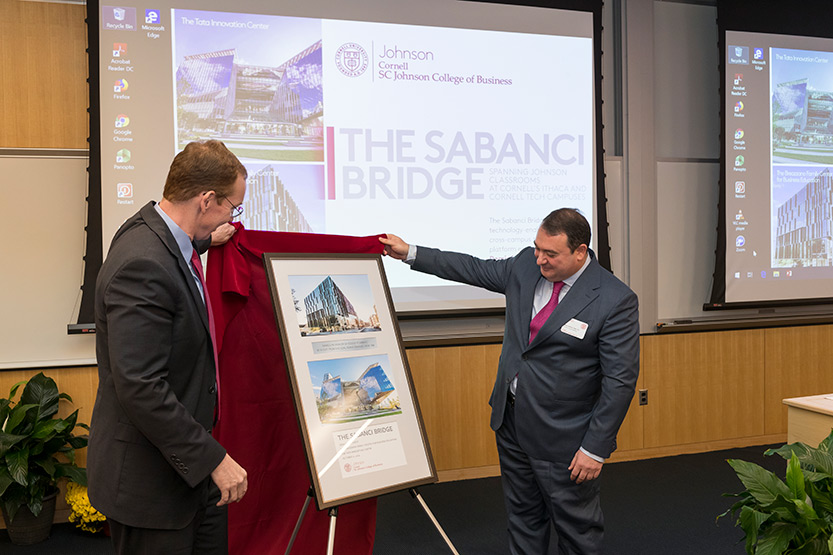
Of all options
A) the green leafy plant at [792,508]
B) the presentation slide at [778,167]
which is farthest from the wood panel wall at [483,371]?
the green leafy plant at [792,508]

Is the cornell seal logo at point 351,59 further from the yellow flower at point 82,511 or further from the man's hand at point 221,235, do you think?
the yellow flower at point 82,511

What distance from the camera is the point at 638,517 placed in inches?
135

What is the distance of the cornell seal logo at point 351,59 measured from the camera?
368 cm

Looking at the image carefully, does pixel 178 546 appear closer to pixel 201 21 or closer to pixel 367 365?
pixel 367 365

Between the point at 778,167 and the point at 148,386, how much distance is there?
462 cm

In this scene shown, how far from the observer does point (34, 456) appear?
3.08m

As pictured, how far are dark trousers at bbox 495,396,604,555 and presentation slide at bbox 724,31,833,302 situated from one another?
267cm

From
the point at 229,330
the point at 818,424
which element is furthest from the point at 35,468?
the point at 818,424

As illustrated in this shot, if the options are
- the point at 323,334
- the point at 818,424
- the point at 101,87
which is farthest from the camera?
the point at 101,87

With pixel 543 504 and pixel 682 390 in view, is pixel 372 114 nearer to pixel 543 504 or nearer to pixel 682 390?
pixel 543 504

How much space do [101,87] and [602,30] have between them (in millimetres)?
3197

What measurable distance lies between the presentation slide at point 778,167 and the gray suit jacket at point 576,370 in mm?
2538

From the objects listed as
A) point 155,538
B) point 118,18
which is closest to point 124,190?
point 118,18

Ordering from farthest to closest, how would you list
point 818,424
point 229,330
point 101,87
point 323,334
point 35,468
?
point 101,87, point 35,468, point 818,424, point 229,330, point 323,334
